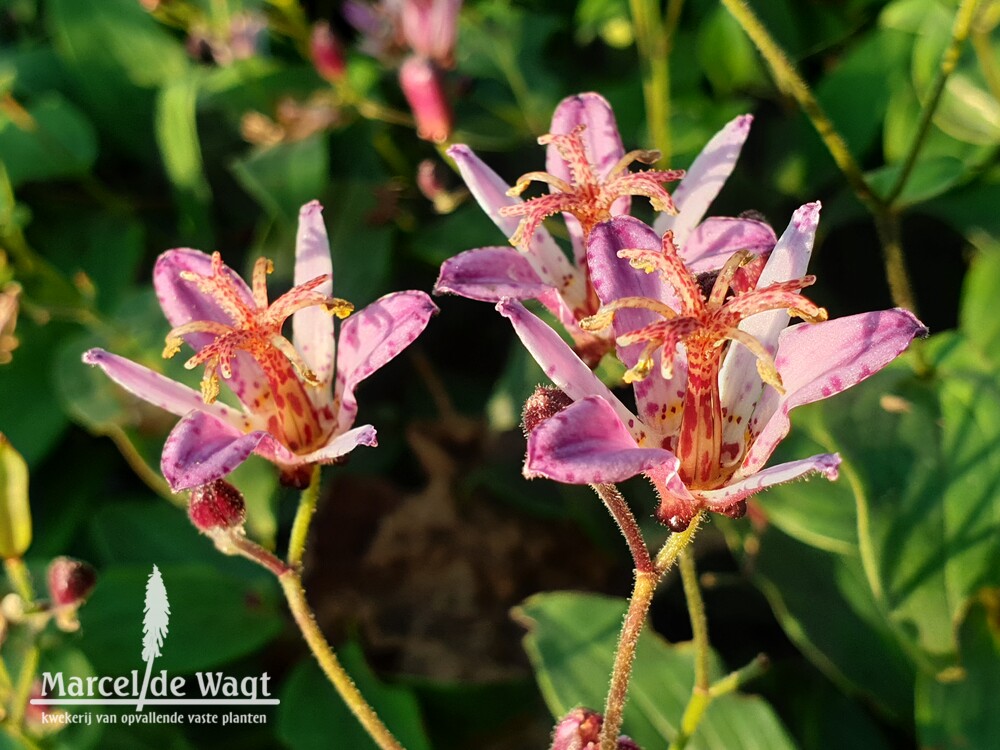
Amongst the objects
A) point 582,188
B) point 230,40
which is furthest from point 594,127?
point 230,40

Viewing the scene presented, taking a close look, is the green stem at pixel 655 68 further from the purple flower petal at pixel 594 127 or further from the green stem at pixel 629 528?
the green stem at pixel 629 528

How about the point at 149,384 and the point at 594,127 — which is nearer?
the point at 149,384

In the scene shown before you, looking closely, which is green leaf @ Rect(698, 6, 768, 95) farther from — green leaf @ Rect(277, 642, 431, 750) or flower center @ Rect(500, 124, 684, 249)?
green leaf @ Rect(277, 642, 431, 750)

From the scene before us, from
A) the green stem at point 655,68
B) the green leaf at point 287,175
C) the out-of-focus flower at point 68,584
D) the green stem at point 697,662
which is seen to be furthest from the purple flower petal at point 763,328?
the green leaf at point 287,175

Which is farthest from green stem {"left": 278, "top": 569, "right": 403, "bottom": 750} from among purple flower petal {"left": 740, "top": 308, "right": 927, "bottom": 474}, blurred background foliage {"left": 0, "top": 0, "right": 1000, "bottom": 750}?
purple flower petal {"left": 740, "top": 308, "right": 927, "bottom": 474}

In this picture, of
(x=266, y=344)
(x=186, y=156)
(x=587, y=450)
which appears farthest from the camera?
(x=186, y=156)

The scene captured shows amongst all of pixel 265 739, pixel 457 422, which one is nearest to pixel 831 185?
pixel 457 422

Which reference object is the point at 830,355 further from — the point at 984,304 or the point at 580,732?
the point at 984,304
